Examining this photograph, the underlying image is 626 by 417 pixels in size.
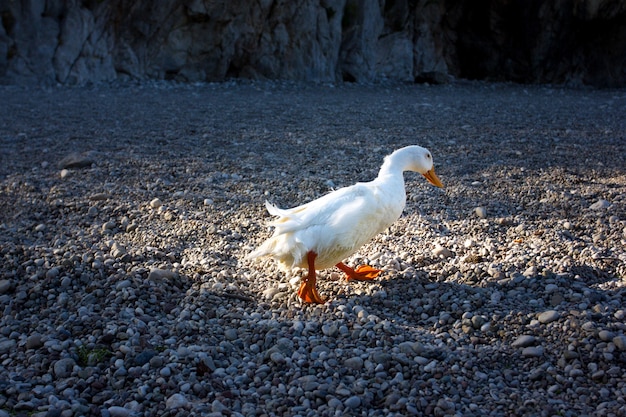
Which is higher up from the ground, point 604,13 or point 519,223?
point 604,13

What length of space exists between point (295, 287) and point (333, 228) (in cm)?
49

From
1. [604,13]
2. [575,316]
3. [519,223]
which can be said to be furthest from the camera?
[604,13]

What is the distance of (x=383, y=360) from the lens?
2807mm

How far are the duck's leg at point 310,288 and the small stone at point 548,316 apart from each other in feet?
3.84

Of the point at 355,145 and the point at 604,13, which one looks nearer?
the point at 355,145

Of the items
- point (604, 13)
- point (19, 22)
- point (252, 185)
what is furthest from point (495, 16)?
point (252, 185)

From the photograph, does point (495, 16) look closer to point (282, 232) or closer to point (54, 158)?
point (54, 158)

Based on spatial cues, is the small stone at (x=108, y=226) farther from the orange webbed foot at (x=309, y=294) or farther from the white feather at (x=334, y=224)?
the orange webbed foot at (x=309, y=294)

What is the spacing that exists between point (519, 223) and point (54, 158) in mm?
4868

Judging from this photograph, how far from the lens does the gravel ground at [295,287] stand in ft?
8.54

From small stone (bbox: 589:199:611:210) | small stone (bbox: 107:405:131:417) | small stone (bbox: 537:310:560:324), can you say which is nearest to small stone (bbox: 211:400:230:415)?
small stone (bbox: 107:405:131:417)

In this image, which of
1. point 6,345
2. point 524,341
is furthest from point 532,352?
point 6,345

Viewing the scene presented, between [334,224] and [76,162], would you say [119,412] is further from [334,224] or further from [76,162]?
[76,162]

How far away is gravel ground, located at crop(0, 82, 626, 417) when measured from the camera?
102 inches
